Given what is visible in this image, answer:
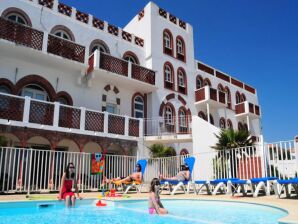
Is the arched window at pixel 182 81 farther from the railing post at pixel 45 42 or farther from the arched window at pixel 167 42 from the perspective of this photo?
the railing post at pixel 45 42

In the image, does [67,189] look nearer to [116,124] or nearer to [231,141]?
→ [116,124]

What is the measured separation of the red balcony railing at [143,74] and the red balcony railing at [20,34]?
607 centimetres

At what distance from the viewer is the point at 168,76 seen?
72.9 ft

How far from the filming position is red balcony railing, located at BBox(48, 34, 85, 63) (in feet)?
49.9

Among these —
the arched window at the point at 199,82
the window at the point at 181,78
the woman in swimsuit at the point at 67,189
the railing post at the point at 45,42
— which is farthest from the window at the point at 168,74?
the woman in swimsuit at the point at 67,189

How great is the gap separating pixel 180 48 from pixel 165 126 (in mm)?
7471

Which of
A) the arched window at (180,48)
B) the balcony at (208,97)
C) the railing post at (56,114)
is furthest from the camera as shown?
the arched window at (180,48)

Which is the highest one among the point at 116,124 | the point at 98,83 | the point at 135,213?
the point at 98,83

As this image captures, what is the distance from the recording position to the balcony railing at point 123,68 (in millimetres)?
17066

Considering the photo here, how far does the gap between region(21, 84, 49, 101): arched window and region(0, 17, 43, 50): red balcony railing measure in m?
2.37

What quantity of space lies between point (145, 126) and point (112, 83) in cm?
356

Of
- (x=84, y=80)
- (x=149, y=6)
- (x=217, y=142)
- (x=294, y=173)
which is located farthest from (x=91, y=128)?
(x=149, y=6)

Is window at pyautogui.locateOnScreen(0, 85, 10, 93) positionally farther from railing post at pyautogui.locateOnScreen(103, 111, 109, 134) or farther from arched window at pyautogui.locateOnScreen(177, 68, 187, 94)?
arched window at pyautogui.locateOnScreen(177, 68, 187, 94)

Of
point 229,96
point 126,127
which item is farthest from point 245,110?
point 126,127
